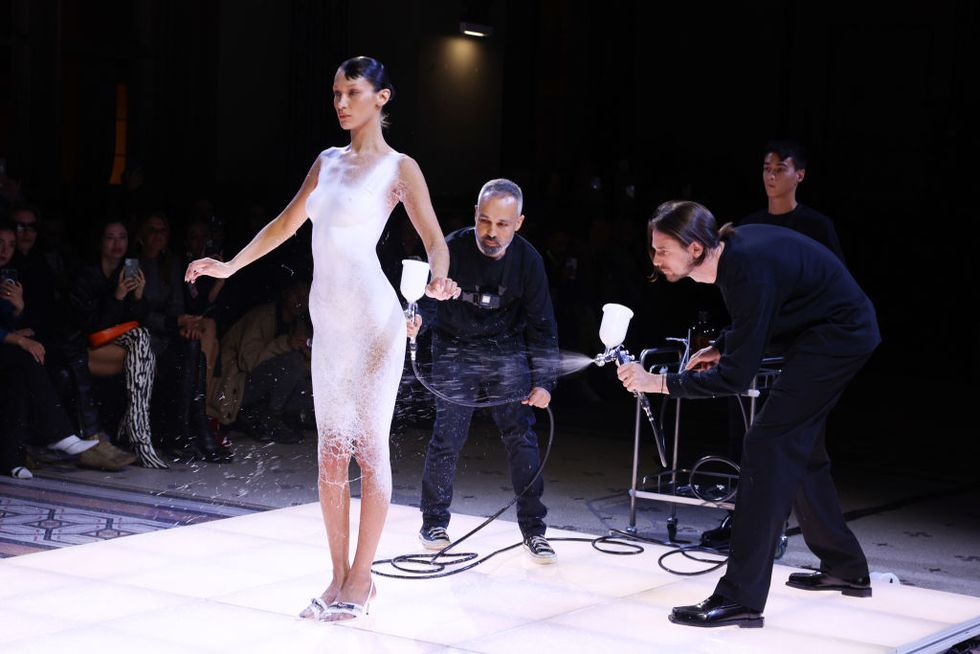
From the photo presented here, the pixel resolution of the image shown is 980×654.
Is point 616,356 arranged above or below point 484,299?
below

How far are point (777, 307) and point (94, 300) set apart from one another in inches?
153

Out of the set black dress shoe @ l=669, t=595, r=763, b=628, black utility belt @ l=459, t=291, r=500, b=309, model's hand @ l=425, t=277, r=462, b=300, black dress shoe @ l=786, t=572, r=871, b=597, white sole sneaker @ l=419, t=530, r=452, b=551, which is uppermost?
model's hand @ l=425, t=277, r=462, b=300

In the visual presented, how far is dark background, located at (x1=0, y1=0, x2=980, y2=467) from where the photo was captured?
941 centimetres

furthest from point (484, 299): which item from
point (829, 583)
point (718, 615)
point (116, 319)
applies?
point (116, 319)

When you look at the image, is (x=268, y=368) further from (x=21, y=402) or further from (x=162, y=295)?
(x=21, y=402)

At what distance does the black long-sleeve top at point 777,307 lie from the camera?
4.01m

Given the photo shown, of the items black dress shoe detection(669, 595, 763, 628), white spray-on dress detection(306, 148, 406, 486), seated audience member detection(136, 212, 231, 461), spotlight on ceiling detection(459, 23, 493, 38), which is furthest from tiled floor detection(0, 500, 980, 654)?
spotlight on ceiling detection(459, 23, 493, 38)

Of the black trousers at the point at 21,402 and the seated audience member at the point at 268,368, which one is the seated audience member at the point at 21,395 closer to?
the black trousers at the point at 21,402

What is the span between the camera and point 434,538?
505 cm

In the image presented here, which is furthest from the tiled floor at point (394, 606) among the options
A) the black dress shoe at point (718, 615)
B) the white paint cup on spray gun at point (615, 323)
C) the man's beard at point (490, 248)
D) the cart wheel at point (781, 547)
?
the man's beard at point (490, 248)

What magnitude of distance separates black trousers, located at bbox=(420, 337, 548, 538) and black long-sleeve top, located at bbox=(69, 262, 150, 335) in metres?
2.37

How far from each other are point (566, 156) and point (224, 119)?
3755 mm

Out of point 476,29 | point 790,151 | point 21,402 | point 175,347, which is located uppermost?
point 476,29

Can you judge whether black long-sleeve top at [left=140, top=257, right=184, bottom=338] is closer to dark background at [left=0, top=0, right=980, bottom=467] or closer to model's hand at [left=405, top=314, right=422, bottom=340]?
dark background at [left=0, top=0, right=980, bottom=467]
